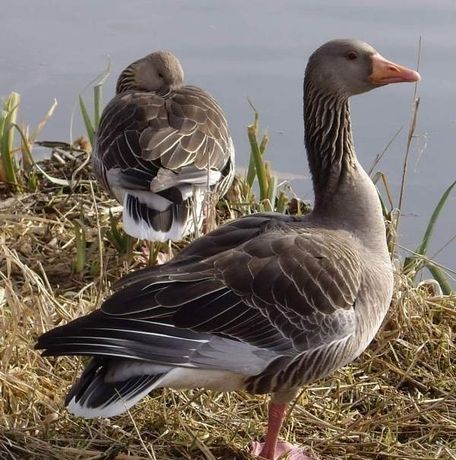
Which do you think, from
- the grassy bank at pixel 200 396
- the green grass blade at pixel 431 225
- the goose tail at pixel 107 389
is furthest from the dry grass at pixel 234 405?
the goose tail at pixel 107 389

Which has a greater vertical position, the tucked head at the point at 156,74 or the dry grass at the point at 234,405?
the tucked head at the point at 156,74

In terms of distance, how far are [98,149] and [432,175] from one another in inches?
72.7

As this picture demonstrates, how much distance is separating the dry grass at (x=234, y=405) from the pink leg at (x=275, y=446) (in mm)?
67

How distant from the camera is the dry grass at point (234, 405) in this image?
3.44m

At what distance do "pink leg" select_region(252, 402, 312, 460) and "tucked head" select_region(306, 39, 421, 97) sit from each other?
47.7 inches

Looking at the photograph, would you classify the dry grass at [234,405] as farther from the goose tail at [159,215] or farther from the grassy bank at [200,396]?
the goose tail at [159,215]

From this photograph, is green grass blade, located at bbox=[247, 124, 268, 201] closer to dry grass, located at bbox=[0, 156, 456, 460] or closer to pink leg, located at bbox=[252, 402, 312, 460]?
dry grass, located at bbox=[0, 156, 456, 460]

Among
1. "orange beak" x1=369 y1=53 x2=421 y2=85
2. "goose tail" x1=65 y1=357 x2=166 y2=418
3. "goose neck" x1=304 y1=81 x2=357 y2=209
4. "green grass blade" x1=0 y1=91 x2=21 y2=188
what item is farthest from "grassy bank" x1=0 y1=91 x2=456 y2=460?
"orange beak" x1=369 y1=53 x2=421 y2=85

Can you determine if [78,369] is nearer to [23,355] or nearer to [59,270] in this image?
[23,355]

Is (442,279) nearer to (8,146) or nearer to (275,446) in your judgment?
(275,446)

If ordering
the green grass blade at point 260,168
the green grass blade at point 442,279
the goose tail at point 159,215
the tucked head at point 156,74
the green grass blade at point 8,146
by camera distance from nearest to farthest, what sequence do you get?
1. the goose tail at point 159,215
2. the green grass blade at point 442,279
3. the green grass blade at point 260,168
4. the green grass blade at point 8,146
5. the tucked head at point 156,74

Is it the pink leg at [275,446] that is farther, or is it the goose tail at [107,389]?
the pink leg at [275,446]

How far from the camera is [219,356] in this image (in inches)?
123

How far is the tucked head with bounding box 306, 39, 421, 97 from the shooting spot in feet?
12.2
